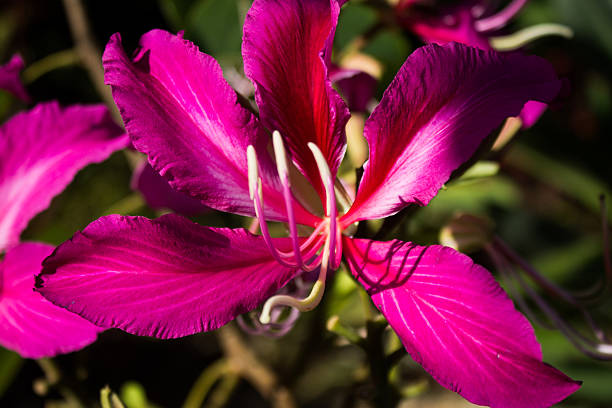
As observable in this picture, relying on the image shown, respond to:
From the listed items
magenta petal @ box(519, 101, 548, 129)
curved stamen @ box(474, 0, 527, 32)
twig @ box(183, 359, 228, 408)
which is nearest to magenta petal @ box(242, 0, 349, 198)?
magenta petal @ box(519, 101, 548, 129)

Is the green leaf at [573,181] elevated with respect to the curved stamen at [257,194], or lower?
lower

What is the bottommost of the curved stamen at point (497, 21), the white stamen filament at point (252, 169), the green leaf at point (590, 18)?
the green leaf at point (590, 18)

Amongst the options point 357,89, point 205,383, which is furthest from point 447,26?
point 205,383

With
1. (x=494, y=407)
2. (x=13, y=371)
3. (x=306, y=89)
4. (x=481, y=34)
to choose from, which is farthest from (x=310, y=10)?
(x=13, y=371)

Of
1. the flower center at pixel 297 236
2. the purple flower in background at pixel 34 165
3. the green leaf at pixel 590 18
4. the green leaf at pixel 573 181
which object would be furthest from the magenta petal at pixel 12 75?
the green leaf at pixel 573 181

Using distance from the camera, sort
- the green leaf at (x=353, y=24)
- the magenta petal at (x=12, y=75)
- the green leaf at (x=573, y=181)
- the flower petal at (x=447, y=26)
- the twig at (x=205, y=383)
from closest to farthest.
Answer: the magenta petal at (x=12, y=75) < the flower petal at (x=447, y=26) < the twig at (x=205, y=383) < the green leaf at (x=353, y=24) < the green leaf at (x=573, y=181)

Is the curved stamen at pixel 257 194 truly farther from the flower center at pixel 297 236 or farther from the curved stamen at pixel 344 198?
Result: the curved stamen at pixel 344 198

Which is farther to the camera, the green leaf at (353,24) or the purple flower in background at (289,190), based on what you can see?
the green leaf at (353,24)

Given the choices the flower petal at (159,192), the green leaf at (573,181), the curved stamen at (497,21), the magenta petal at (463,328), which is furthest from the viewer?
the green leaf at (573,181)
